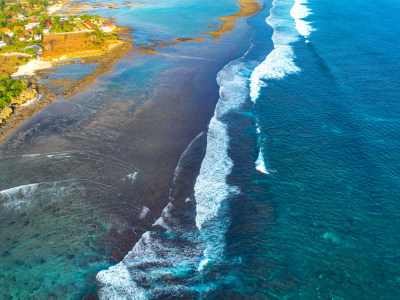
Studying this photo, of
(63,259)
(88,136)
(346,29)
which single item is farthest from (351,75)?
(63,259)

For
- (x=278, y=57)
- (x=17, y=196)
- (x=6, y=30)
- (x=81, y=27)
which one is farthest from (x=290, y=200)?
(x=6, y=30)

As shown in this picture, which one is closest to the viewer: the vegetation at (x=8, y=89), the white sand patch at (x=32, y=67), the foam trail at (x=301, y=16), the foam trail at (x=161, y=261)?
the foam trail at (x=161, y=261)

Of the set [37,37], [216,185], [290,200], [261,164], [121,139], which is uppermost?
[37,37]

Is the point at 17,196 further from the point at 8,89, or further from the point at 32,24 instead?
the point at 32,24

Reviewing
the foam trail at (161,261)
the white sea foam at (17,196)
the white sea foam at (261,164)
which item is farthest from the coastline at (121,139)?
the white sea foam at (261,164)

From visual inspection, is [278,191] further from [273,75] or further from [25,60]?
[25,60]

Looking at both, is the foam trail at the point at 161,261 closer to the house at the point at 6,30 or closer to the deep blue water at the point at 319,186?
the deep blue water at the point at 319,186
